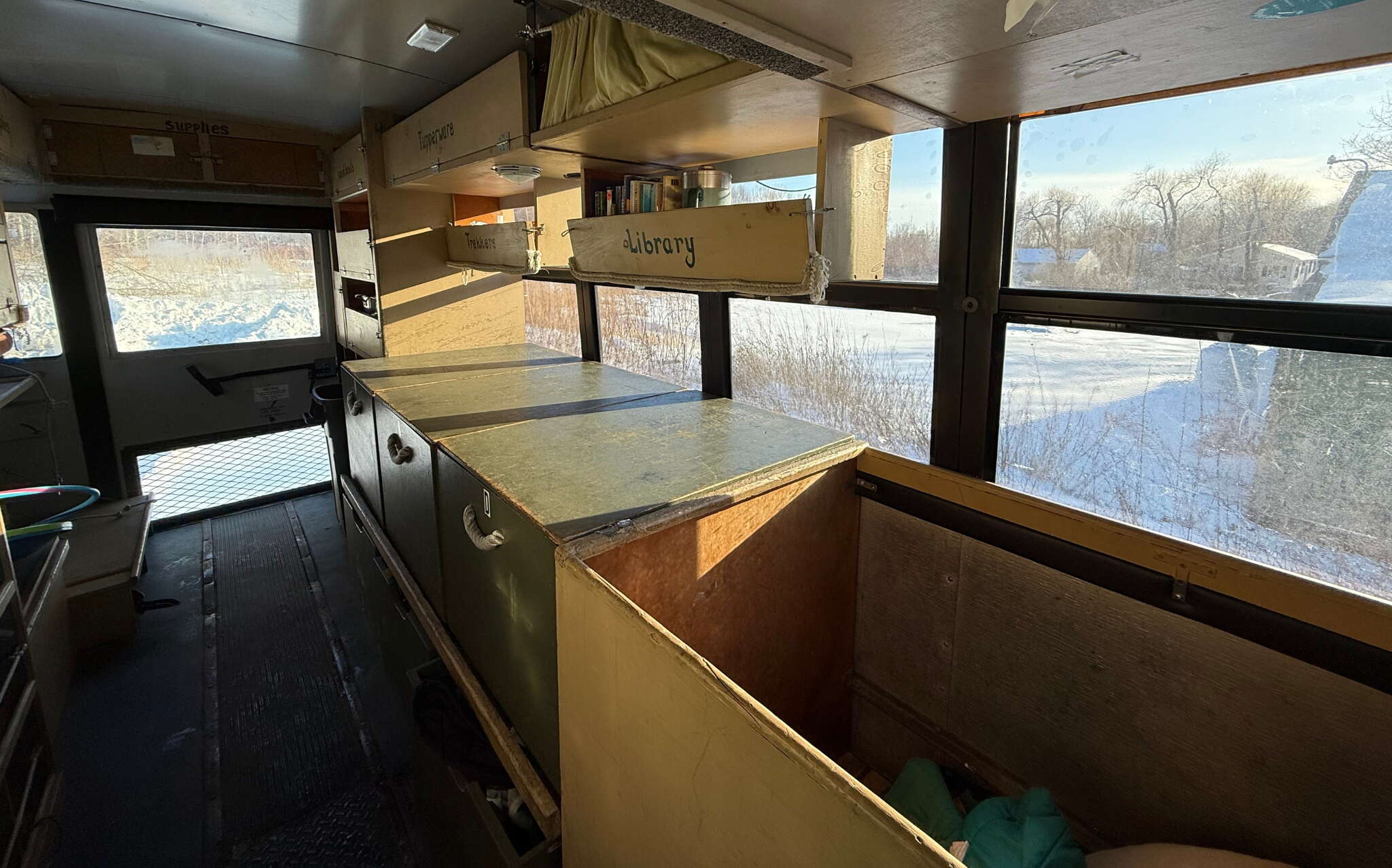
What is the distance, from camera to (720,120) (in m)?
1.43

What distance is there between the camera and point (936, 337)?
1472mm

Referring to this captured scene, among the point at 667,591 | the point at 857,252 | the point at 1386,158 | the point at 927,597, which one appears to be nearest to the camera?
the point at 1386,158

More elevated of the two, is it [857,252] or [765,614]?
[857,252]

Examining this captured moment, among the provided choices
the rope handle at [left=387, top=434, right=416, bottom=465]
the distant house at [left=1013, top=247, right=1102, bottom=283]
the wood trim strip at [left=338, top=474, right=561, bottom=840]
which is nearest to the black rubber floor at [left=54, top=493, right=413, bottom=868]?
the wood trim strip at [left=338, top=474, right=561, bottom=840]

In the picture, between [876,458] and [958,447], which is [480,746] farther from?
[958,447]

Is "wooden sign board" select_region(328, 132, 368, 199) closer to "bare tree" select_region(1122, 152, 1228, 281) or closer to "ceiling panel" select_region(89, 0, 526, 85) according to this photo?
"ceiling panel" select_region(89, 0, 526, 85)

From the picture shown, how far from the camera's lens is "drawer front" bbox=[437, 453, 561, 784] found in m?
1.21

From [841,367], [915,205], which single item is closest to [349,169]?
[841,367]

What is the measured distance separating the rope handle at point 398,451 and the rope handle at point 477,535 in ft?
1.55

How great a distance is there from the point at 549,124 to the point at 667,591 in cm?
127

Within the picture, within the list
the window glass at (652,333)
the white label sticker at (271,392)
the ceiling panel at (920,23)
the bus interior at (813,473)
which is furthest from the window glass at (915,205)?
the white label sticker at (271,392)

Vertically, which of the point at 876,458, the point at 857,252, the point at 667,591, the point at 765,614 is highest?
the point at 857,252

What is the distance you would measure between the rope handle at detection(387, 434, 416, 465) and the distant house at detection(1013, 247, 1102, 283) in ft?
5.33

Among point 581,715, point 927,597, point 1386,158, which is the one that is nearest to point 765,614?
point 927,597
